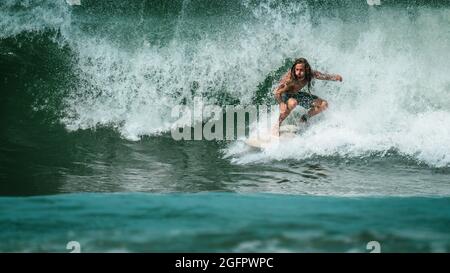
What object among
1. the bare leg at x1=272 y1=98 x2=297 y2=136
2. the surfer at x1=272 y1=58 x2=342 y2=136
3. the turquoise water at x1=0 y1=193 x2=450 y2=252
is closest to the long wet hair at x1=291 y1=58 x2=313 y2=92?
the surfer at x1=272 y1=58 x2=342 y2=136

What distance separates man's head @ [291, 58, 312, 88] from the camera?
693cm

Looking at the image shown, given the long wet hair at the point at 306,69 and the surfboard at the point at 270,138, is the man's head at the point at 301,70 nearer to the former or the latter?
the long wet hair at the point at 306,69

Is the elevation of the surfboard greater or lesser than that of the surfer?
lesser

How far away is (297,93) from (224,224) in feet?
13.5

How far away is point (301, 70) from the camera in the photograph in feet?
22.8

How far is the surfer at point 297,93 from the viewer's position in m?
7.00

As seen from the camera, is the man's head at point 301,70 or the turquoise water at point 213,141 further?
the man's head at point 301,70

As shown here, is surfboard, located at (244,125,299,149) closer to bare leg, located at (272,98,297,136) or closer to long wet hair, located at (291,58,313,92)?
bare leg, located at (272,98,297,136)

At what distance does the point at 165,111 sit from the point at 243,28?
2.80m

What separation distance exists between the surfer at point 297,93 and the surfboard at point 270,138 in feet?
0.27

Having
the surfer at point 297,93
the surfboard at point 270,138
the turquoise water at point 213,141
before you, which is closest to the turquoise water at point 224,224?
the turquoise water at point 213,141

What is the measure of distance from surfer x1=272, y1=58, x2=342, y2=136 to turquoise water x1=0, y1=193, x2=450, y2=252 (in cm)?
285
